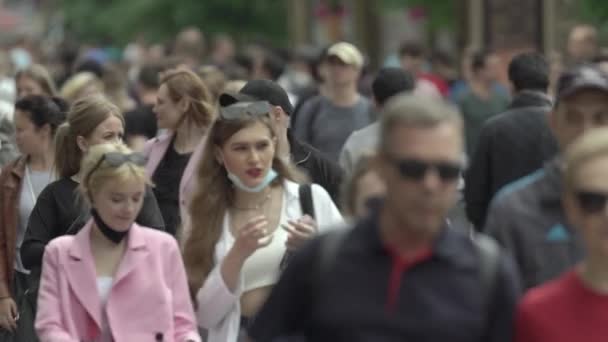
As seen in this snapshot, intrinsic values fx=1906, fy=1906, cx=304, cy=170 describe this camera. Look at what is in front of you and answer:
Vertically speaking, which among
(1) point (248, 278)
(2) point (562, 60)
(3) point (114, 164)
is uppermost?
(3) point (114, 164)

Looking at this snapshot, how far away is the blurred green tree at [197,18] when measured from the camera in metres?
39.3

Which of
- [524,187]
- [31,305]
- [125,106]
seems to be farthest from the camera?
[125,106]

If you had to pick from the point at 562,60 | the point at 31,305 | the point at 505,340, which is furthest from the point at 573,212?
the point at 562,60

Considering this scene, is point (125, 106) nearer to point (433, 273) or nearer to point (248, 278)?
point (248, 278)

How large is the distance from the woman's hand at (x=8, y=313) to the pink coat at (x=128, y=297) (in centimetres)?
209

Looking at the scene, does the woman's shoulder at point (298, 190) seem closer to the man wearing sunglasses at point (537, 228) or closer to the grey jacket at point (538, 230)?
the man wearing sunglasses at point (537, 228)

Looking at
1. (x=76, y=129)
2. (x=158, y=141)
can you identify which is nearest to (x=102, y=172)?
(x=76, y=129)

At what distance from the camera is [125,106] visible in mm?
17406

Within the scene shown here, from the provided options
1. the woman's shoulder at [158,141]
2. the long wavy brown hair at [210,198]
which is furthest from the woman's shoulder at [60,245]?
the woman's shoulder at [158,141]

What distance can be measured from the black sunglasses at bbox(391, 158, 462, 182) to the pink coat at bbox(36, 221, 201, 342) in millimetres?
2678

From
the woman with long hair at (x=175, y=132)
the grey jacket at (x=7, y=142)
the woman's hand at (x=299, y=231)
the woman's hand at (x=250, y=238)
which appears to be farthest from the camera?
the grey jacket at (x=7, y=142)

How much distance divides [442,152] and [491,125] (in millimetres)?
5172

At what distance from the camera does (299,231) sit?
293 inches

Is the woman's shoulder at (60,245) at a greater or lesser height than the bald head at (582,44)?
greater
